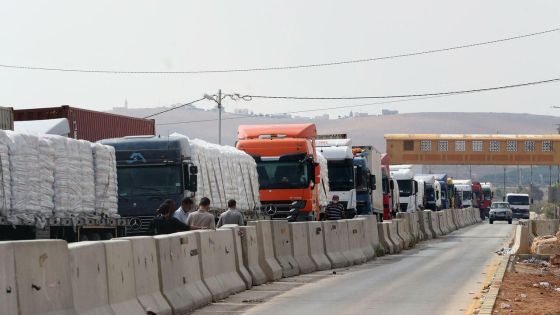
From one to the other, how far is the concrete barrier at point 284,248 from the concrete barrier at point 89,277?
11.1m

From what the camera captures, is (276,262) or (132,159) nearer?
(276,262)

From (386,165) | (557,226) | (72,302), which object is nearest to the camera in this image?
(72,302)

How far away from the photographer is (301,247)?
26.4m

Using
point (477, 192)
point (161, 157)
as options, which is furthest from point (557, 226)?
point (477, 192)

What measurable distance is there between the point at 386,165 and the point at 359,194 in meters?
10.6

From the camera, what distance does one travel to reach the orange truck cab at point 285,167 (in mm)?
36594

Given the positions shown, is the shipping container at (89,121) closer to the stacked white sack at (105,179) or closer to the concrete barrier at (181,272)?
the stacked white sack at (105,179)

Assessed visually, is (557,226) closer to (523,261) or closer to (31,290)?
(523,261)

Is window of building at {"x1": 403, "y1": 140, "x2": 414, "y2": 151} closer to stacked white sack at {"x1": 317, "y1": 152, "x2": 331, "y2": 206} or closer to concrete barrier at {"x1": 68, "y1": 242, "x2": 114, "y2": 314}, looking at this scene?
stacked white sack at {"x1": 317, "y1": 152, "x2": 331, "y2": 206}

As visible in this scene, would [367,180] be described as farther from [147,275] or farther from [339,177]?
[147,275]

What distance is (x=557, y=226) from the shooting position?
51.5 m

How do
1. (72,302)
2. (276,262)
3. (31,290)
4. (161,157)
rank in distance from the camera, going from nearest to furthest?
1. (31,290)
2. (72,302)
3. (276,262)
4. (161,157)

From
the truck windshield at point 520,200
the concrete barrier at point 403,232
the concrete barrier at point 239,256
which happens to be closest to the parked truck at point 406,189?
the concrete barrier at point 403,232

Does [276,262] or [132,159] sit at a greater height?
[132,159]
